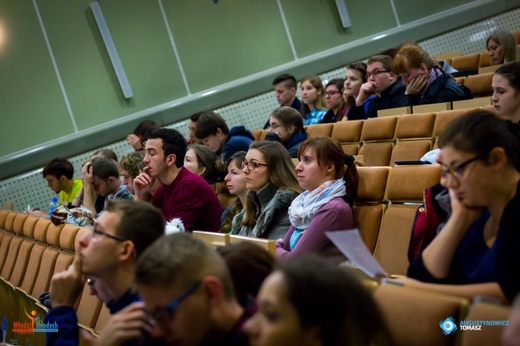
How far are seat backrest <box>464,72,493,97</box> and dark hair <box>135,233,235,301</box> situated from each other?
4359mm

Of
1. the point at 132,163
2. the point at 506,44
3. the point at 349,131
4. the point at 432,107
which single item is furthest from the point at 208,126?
the point at 506,44

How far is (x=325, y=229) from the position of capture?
2.64 meters

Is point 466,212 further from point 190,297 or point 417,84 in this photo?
point 417,84

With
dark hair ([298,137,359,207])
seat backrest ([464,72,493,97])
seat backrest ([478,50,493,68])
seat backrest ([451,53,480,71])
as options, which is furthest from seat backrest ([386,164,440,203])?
seat backrest ([451,53,480,71])

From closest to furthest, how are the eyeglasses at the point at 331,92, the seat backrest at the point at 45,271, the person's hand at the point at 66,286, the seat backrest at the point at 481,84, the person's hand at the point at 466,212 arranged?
the person's hand at the point at 466,212, the person's hand at the point at 66,286, the seat backrest at the point at 45,271, the seat backrest at the point at 481,84, the eyeglasses at the point at 331,92

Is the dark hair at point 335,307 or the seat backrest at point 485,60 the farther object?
the seat backrest at point 485,60

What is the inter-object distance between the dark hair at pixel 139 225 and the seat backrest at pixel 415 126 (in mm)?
2440

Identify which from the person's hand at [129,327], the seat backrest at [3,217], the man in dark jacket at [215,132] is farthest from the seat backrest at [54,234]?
the person's hand at [129,327]

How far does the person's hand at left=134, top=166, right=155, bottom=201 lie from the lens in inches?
142

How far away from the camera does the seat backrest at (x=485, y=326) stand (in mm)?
1133

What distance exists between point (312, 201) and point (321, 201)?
0.04 meters

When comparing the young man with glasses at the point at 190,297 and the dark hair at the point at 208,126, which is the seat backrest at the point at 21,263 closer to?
the dark hair at the point at 208,126

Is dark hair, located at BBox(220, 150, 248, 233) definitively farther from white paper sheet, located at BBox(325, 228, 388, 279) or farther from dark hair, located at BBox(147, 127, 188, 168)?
white paper sheet, located at BBox(325, 228, 388, 279)

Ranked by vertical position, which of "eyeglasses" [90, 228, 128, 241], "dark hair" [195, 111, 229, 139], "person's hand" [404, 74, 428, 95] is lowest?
"person's hand" [404, 74, 428, 95]
